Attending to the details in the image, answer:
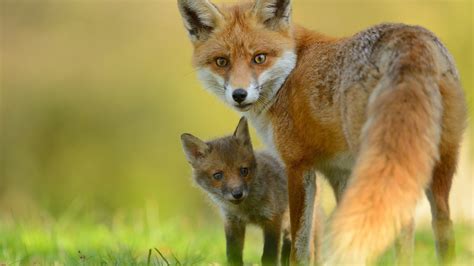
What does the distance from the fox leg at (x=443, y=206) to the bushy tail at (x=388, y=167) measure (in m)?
0.52

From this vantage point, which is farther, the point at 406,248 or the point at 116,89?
the point at 116,89

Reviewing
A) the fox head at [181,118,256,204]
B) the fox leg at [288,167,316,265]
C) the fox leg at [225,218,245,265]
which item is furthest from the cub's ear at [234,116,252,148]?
the fox leg at [288,167,316,265]

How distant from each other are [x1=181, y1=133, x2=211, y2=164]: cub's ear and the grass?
79 cm

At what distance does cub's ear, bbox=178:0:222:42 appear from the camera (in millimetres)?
7082

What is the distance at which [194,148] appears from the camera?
25.9 ft

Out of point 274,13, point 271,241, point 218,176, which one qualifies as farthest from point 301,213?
point 274,13

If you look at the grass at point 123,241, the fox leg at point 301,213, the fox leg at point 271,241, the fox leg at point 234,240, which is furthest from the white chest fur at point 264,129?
the grass at point 123,241

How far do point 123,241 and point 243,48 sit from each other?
2244mm

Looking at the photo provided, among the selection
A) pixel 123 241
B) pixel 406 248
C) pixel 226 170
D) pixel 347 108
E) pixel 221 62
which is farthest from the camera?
pixel 123 241

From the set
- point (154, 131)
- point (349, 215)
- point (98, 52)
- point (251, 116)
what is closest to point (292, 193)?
point (251, 116)

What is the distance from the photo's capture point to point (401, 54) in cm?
546

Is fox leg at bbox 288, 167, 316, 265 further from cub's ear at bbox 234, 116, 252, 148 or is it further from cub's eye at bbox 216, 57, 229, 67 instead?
cub's ear at bbox 234, 116, 252, 148

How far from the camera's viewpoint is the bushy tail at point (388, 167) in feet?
14.8

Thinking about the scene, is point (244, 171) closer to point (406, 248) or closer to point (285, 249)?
point (285, 249)
